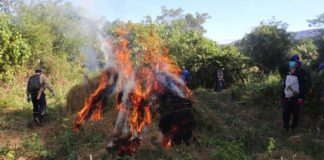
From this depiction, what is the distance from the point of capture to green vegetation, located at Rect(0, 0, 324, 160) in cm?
807

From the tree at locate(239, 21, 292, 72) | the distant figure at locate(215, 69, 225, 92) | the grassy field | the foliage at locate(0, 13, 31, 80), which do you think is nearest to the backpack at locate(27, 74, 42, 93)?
the grassy field

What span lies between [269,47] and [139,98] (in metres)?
10.5

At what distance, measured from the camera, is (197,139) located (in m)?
8.34

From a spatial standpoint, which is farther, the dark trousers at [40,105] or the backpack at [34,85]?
the dark trousers at [40,105]

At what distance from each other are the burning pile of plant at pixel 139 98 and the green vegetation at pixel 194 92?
1.13 feet

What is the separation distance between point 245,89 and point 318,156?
621 centimetres

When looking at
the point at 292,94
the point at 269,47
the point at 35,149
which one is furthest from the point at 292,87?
the point at 269,47

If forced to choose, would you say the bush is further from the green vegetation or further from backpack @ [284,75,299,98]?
backpack @ [284,75,299,98]

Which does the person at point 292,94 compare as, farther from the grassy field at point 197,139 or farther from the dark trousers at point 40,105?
the dark trousers at point 40,105

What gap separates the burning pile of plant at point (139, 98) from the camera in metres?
8.09

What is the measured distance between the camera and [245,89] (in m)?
13.9

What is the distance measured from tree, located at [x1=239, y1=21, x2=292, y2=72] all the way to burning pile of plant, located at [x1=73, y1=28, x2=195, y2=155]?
8.64 meters

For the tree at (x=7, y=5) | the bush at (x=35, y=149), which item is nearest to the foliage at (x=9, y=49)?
the tree at (x=7, y=5)

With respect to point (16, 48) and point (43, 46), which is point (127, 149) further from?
point (43, 46)
